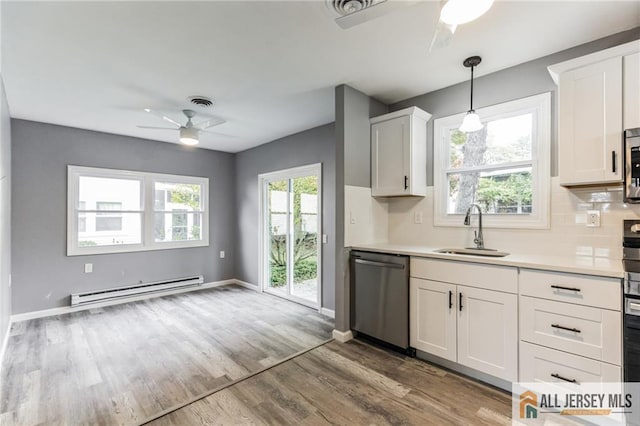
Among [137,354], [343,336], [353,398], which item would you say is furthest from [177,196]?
[353,398]

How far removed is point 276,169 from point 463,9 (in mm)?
3855

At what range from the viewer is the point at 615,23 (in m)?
2.03

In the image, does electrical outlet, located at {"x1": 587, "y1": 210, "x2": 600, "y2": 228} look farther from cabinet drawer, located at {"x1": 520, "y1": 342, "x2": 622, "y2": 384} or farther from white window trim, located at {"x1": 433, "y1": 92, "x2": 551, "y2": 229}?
cabinet drawer, located at {"x1": 520, "y1": 342, "x2": 622, "y2": 384}

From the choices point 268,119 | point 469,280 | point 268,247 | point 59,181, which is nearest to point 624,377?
point 469,280

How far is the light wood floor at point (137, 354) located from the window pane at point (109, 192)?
1520 millimetres

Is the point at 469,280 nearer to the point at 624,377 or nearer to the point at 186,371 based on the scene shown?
the point at 624,377

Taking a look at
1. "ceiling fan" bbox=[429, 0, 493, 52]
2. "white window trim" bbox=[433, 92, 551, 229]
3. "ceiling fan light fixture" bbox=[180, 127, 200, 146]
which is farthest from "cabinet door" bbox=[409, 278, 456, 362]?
"ceiling fan light fixture" bbox=[180, 127, 200, 146]

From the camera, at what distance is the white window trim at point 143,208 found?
4113 millimetres

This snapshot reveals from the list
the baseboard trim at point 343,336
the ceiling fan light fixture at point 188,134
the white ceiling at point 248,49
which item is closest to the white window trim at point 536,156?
the white ceiling at point 248,49

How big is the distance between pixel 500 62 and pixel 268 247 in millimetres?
4066

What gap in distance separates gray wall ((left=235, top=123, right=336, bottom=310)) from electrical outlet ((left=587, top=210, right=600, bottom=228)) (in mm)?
2483

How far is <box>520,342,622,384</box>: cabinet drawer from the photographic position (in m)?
Answer: 1.75

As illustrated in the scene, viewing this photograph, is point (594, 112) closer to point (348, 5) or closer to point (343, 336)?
point (348, 5)

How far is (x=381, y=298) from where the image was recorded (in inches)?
110
